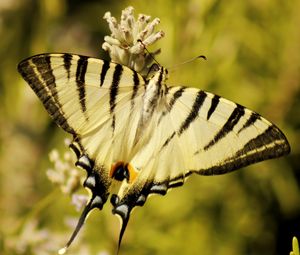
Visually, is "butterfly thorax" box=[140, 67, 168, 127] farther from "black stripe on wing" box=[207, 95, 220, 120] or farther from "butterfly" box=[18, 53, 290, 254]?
"black stripe on wing" box=[207, 95, 220, 120]

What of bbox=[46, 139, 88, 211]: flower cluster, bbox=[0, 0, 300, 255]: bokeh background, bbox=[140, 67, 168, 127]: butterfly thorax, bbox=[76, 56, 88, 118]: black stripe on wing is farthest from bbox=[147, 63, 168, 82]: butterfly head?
bbox=[0, 0, 300, 255]: bokeh background

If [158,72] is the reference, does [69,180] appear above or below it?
below

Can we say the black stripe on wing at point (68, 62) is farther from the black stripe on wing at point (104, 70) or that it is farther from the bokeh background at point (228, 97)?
the bokeh background at point (228, 97)

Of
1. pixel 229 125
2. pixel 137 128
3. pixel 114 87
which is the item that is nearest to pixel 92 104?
pixel 114 87

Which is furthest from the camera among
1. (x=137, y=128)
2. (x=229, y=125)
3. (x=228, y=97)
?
(x=228, y=97)

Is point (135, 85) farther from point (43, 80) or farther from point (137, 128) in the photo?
point (43, 80)

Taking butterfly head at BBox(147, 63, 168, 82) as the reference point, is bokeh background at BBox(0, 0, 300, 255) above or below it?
below

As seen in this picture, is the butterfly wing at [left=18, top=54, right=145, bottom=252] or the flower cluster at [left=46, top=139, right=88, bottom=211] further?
the flower cluster at [left=46, top=139, right=88, bottom=211]
